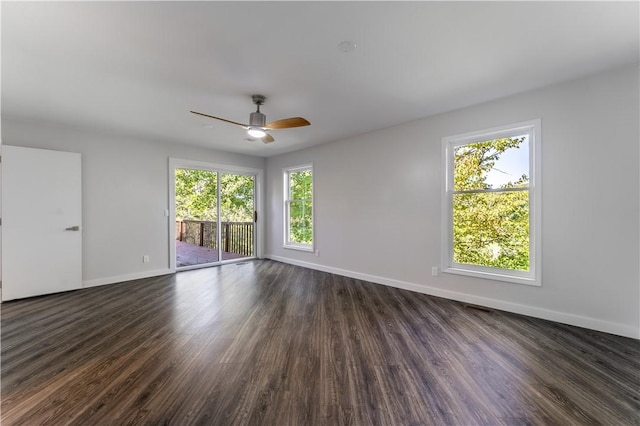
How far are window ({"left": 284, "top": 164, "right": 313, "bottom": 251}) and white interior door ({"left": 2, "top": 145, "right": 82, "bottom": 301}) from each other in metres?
3.67

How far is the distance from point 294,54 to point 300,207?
154 inches

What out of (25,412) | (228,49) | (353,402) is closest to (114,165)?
(228,49)

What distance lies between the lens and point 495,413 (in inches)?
62.7

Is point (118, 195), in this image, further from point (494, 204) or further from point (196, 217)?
point (494, 204)

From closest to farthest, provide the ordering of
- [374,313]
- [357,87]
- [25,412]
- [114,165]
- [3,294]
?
[25,412]
[357,87]
[374,313]
[3,294]
[114,165]

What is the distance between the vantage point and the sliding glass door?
5.46 meters

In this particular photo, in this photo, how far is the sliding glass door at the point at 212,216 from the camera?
5.46m

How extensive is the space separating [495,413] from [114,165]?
5.84 metres

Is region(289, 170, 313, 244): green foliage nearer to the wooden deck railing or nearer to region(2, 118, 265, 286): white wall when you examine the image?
the wooden deck railing

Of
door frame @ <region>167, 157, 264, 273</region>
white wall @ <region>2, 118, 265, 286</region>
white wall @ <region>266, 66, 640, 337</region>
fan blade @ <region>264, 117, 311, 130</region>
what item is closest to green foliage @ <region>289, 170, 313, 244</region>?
door frame @ <region>167, 157, 264, 273</region>

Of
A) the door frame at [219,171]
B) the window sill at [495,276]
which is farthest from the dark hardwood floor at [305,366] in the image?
the door frame at [219,171]

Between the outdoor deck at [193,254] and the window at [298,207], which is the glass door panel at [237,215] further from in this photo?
the window at [298,207]

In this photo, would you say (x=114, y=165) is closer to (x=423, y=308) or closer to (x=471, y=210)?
(x=423, y=308)

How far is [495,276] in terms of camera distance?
3279 mm
